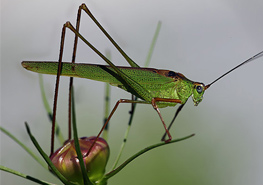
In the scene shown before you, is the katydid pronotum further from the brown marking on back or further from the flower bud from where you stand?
the flower bud

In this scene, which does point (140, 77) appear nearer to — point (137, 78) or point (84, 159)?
point (137, 78)

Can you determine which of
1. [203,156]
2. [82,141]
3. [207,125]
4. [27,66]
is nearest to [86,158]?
[82,141]

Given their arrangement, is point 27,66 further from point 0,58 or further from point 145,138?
point 0,58

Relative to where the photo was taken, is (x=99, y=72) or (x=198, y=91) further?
(x=198, y=91)

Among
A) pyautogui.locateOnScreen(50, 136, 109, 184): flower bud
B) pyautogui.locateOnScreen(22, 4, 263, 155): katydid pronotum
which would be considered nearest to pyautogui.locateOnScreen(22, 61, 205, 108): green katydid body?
pyautogui.locateOnScreen(22, 4, 263, 155): katydid pronotum

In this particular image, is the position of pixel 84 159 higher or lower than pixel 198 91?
lower

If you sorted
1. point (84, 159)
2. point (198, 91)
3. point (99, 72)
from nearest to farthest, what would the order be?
point (84, 159) → point (99, 72) → point (198, 91)

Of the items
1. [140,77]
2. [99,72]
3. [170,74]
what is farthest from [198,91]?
[99,72]
